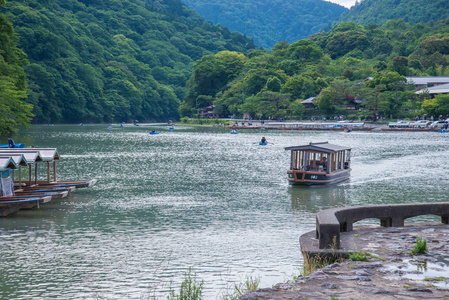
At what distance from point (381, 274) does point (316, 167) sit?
24.0 m

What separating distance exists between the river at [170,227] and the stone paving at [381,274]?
2.84 metres

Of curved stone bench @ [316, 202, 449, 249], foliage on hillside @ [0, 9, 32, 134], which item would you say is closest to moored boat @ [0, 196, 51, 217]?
curved stone bench @ [316, 202, 449, 249]

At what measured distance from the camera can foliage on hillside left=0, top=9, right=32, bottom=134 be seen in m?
→ 60.5

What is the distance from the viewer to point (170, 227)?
20.5m

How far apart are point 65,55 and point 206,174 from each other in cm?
13093

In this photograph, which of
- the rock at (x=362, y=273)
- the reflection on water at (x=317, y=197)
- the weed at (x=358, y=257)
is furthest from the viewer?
the reflection on water at (x=317, y=197)

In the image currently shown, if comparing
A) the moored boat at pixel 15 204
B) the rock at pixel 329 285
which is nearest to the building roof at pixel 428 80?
the moored boat at pixel 15 204

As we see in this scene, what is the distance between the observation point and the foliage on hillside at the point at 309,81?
125375 millimetres

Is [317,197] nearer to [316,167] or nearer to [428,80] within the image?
[316,167]

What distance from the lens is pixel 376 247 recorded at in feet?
39.5

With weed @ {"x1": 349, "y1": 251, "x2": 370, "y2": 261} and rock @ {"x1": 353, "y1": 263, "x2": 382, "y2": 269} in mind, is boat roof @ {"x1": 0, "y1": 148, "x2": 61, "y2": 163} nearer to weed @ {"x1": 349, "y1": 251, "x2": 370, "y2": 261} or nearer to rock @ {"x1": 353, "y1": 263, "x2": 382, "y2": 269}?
weed @ {"x1": 349, "y1": 251, "x2": 370, "y2": 261}

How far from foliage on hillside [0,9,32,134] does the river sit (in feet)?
74.6

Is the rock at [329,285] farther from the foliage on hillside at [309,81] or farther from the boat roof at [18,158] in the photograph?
the foliage on hillside at [309,81]

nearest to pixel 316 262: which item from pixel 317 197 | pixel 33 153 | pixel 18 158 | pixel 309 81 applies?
pixel 18 158
